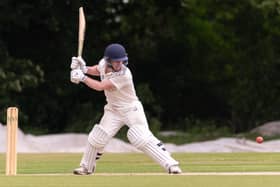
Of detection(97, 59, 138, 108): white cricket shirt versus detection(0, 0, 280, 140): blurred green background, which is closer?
detection(97, 59, 138, 108): white cricket shirt

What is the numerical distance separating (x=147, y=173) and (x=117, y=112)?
0.92m

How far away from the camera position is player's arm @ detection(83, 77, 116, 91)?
1012cm

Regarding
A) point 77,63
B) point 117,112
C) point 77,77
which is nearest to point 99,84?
point 77,77

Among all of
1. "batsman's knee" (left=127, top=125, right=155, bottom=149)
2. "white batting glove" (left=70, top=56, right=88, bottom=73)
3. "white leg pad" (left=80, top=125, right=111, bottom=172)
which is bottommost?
"white leg pad" (left=80, top=125, right=111, bottom=172)

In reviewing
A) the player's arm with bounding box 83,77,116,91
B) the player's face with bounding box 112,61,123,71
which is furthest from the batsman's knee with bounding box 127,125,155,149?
the player's face with bounding box 112,61,123,71

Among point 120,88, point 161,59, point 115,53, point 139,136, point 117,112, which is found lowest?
point 161,59

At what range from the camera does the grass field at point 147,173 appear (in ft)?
29.2

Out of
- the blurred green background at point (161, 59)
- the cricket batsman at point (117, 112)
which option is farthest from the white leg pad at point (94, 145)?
the blurred green background at point (161, 59)

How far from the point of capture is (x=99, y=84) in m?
10.2

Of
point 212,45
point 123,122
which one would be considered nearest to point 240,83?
point 212,45

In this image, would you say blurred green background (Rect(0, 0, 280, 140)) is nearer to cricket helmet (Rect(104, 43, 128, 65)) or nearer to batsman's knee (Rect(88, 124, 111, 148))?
batsman's knee (Rect(88, 124, 111, 148))

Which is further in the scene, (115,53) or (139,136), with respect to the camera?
(139,136)

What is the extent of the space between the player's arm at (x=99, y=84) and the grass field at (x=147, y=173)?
3.15 ft

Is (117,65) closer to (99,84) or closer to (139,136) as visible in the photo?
(99,84)
